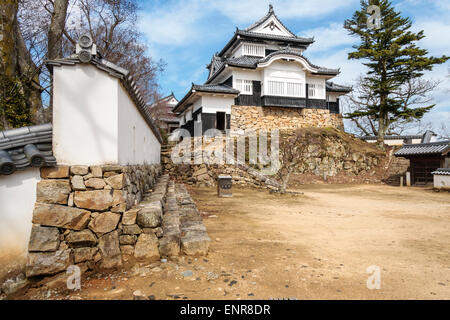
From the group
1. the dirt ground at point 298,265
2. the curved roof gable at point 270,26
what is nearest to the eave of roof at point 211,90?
the curved roof gable at point 270,26

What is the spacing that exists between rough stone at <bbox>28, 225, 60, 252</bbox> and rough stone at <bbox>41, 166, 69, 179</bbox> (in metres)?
0.70

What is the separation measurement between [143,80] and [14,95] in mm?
14455

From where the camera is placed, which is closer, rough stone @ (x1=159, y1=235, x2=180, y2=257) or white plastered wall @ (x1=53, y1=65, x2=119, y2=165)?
white plastered wall @ (x1=53, y1=65, x2=119, y2=165)

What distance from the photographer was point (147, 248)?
12.9ft

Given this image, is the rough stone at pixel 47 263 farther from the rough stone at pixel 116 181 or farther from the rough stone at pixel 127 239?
the rough stone at pixel 116 181

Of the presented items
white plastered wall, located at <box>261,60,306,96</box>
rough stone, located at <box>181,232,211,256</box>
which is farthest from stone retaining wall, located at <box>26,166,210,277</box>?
white plastered wall, located at <box>261,60,306,96</box>

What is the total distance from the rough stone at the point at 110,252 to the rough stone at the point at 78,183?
78 centimetres

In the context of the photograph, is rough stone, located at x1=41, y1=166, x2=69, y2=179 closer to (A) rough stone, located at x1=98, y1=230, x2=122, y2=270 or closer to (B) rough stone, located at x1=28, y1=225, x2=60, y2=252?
(B) rough stone, located at x1=28, y1=225, x2=60, y2=252

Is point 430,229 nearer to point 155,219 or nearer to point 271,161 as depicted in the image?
point 155,219

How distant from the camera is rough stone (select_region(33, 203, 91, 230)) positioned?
3611 mm

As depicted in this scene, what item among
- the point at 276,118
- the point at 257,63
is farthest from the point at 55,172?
the point at 276,118

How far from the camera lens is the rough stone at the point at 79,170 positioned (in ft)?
12.4

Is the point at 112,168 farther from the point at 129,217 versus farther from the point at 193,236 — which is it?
the point at 193,236
